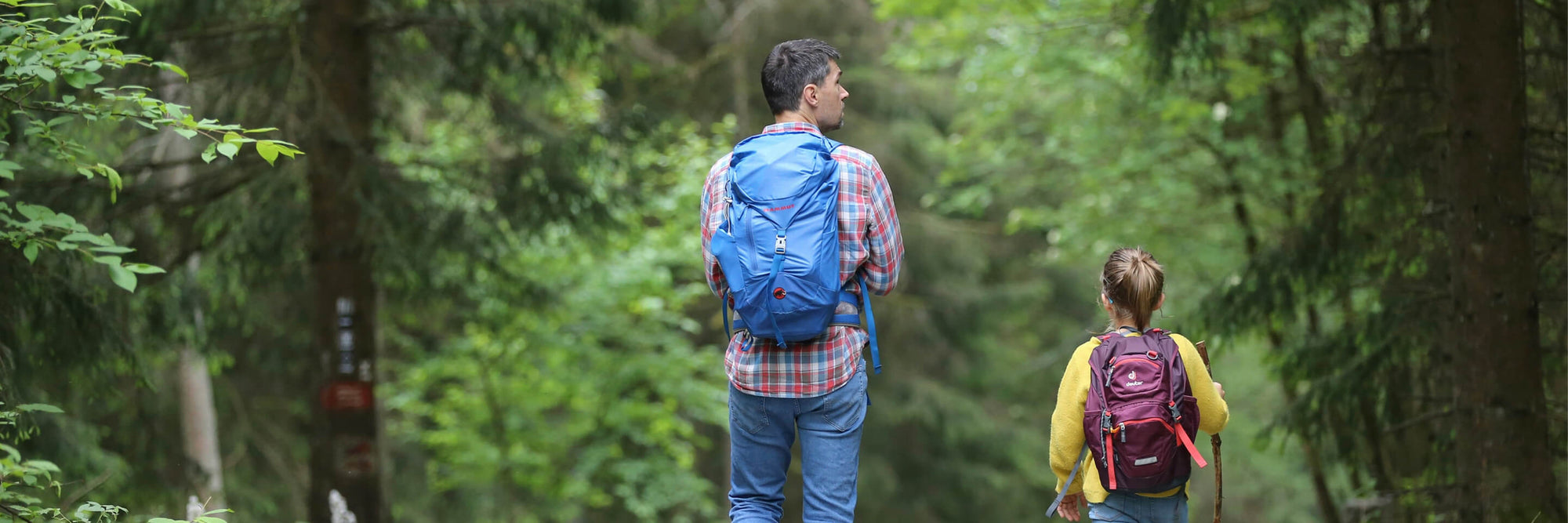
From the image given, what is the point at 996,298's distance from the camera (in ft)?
59.9

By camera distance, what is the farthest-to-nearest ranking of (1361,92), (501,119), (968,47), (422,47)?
(968,47) → (422,47) → (501,119) → (1361,92)

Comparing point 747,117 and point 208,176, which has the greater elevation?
point 747,117

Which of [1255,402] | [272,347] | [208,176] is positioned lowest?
[1255,402]

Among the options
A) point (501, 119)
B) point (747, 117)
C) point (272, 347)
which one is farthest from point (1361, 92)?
point (272, 347)

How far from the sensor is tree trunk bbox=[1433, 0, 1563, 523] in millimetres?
4586

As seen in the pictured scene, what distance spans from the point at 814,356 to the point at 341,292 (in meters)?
4.84

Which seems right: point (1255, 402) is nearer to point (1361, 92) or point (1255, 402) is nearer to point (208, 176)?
point (1361, 92)

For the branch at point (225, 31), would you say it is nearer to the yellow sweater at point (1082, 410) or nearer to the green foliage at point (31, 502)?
the green foliage at point (31, 502)

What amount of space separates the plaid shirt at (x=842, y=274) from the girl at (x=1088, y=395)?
0.57 metres

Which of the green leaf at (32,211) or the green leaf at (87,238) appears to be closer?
the green leaf at (87,238)

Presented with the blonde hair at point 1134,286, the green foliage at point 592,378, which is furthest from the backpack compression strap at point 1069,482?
the green foliage at point 592,378

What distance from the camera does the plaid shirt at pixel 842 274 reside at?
9.93 ft

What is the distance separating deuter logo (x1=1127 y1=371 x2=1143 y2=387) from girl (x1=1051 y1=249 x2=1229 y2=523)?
13cm

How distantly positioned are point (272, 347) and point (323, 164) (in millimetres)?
6842
